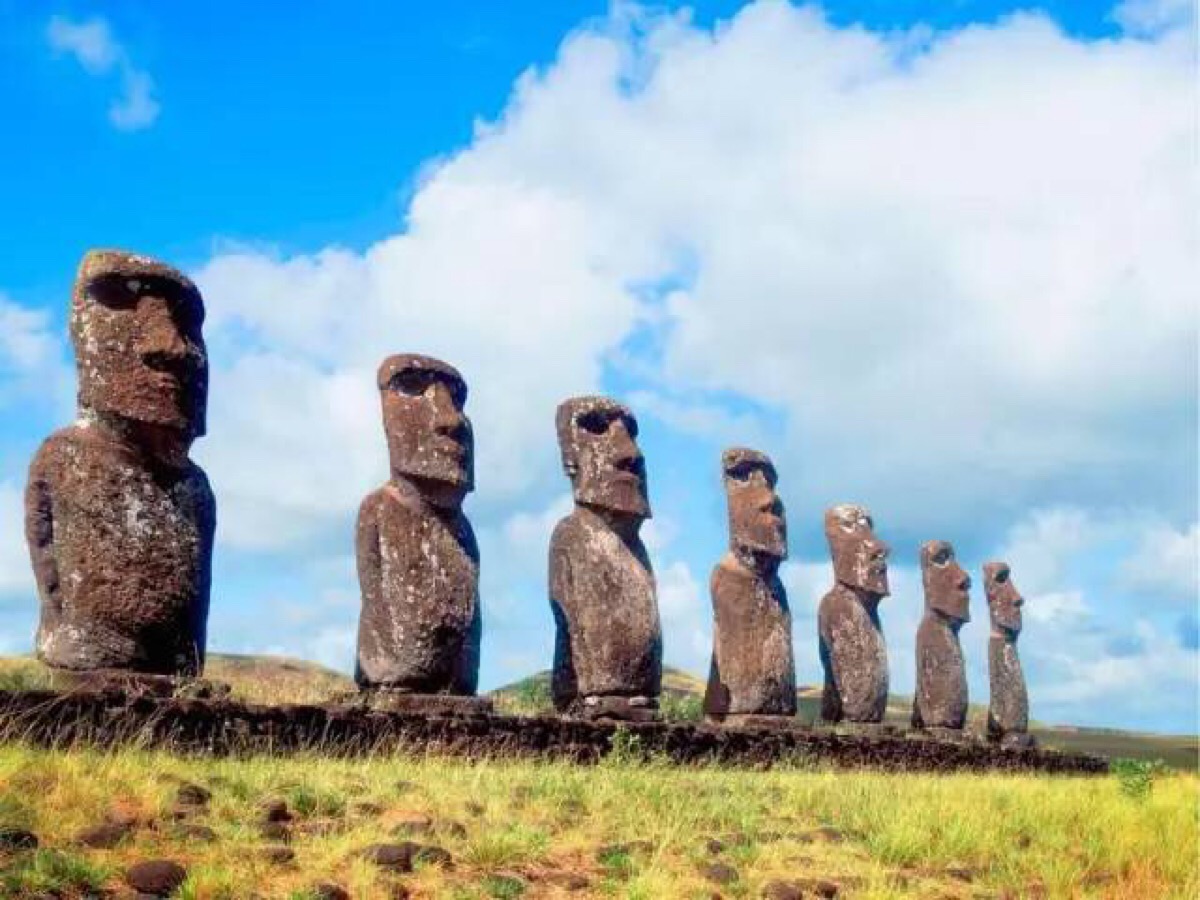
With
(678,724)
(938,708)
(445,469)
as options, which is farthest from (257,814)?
(938,708)

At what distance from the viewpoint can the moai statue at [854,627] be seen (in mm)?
18547

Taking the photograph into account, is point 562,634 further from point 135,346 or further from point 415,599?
point 135,346

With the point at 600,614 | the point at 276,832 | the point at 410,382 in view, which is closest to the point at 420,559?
the point at 410,382

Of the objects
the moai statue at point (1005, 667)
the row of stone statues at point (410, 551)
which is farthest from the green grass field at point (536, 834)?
the moai statue at point (1005, 667)

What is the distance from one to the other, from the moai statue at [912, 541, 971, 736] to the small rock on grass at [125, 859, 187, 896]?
51.0 feet

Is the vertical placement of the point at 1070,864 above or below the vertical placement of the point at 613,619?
below

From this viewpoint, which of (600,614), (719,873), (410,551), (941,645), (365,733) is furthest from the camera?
(941,645)

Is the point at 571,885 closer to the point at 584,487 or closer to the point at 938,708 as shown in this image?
the point at 584,487

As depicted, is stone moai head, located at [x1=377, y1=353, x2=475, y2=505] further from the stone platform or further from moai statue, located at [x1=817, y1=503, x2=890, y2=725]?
moai statue, located at [x1=817, y1=503, x2=890, y2=725]

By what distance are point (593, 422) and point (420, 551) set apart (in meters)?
3.08

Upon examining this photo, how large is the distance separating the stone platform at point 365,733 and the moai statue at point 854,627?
5.46ft

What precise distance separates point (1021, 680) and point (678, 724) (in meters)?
12.2

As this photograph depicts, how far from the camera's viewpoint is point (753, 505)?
1683cm

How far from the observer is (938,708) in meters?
21.0
